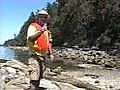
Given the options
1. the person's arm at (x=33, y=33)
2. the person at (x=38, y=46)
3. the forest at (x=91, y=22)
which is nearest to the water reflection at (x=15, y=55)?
the forest at (x=91, y=22)

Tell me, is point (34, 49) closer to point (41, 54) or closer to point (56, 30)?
point (41, 54)

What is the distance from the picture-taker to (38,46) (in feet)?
28.6

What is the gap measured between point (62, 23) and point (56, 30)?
3728 mm

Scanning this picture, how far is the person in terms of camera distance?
27.8ft

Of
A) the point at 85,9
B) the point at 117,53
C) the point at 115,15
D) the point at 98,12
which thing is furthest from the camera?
the point at 85,9

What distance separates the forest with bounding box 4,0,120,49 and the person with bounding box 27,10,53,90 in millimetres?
39792

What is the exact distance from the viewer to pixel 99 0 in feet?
210

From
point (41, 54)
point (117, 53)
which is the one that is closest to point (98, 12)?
point (117, 53)

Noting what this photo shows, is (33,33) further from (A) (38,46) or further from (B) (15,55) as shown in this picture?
(B) (15,55)

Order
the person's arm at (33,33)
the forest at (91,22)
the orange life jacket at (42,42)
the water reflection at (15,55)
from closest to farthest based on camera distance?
1. the person's arm at (33,33)
2. the orange life jacket at (42,42)
3. the water reflection at (15,55)
4. the forest at (91,22)

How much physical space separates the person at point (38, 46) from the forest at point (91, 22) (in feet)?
131

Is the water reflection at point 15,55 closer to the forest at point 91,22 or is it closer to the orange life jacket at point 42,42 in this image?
the forest at point 91,22

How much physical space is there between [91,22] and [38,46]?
196ft

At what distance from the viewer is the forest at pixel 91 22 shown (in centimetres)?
6059
